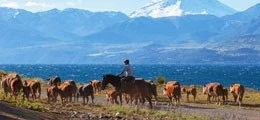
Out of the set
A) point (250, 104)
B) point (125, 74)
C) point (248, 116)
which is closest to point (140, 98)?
point (125, 74)

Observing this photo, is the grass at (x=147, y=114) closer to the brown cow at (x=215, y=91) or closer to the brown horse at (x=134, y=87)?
the brown horse at (x=134, y=87)

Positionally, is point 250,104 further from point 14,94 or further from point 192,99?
point 14,94

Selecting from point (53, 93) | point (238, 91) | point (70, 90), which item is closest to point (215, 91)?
point (238, 91)

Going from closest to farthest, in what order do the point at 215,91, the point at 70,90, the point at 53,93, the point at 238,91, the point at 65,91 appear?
the point at 53,93, the point at 65,91, the point at 70,90, the point at 238,91, the point at 215,91

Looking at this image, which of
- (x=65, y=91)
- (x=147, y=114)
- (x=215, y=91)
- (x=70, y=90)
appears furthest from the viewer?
(x=215, y=91)

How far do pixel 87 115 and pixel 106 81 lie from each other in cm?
961

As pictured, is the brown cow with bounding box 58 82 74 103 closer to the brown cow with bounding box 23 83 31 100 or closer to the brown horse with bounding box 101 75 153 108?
the brown cow with bounding box 23 83 31 100

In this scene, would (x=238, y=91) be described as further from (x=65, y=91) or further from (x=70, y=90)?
(x=65, y=91)

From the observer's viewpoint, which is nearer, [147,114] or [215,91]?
[147,114]

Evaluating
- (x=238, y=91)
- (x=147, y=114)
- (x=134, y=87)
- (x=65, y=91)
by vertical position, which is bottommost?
(x=147, y=114)

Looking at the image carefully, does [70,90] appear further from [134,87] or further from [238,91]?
[238,91]

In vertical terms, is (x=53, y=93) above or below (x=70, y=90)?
below

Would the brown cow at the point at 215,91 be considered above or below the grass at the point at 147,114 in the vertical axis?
above

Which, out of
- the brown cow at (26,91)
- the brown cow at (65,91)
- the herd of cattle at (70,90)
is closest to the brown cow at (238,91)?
the herd of cattle at (70,90)
